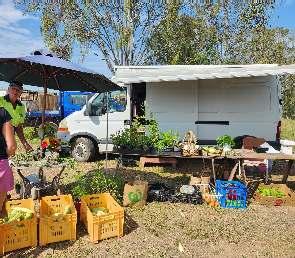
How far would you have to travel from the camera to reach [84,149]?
11.0 meters

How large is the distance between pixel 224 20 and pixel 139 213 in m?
18.4

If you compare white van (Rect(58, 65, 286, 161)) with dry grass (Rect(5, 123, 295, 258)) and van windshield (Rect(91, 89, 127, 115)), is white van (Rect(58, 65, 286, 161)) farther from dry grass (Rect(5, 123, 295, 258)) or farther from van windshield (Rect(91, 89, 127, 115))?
dry grass (Rect(5, 123, 295, 258))

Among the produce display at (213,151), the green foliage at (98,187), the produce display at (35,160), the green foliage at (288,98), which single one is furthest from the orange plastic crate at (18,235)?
the green foliage at (288,98)

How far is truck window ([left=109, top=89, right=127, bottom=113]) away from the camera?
35.0 feet

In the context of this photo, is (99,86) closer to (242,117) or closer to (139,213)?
(139,213)

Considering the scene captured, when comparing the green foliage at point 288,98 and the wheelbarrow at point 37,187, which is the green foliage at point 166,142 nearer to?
the wheelbarrow at point 37,187

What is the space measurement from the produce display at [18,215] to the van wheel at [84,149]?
560 centimetres

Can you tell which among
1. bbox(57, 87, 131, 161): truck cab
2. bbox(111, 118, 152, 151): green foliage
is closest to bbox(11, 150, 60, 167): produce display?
bbox(111, 118, 152, 151): green foliage

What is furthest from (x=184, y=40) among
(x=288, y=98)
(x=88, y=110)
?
(x=288, y=98)

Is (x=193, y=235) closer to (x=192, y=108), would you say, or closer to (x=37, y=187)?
(x=37, y=187)

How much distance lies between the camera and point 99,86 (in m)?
7.75

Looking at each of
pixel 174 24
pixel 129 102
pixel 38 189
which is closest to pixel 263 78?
pixel 129 102

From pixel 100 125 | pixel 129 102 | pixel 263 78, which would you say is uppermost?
pixel 263 78

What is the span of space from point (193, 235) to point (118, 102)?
18.6ft
